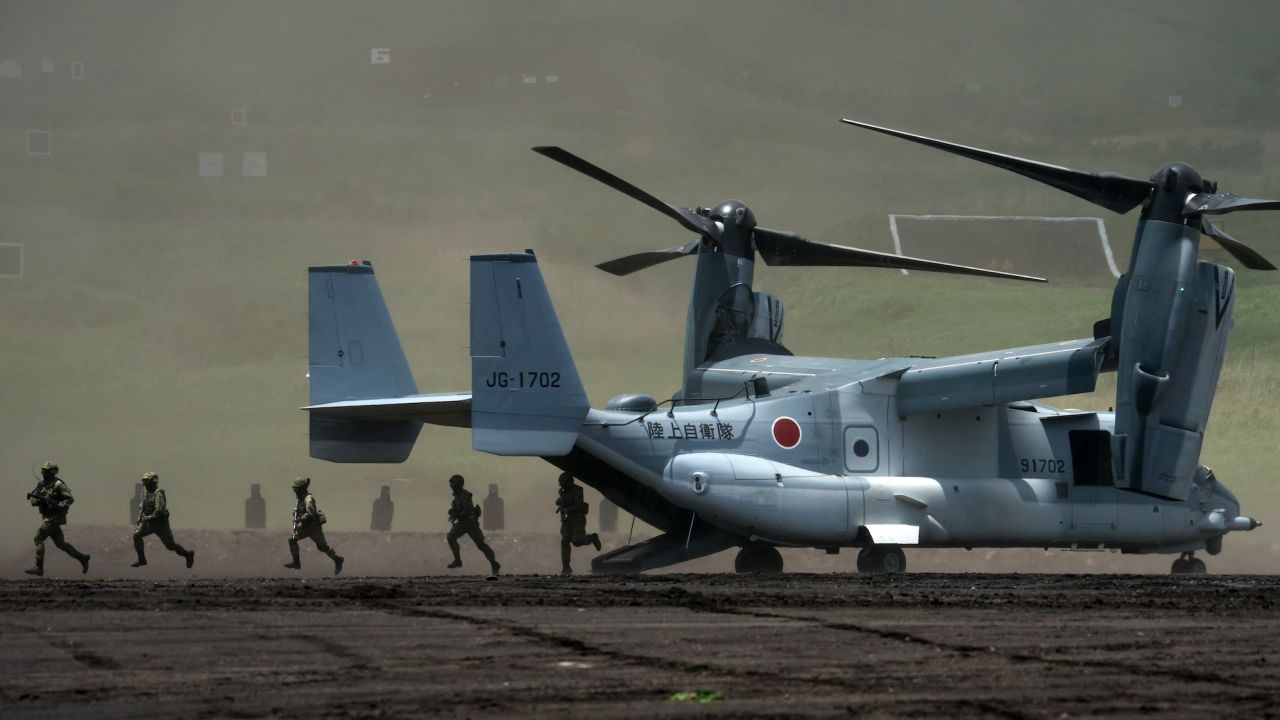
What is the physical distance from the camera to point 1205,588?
20.3 metres

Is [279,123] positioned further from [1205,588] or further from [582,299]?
[1205,588]

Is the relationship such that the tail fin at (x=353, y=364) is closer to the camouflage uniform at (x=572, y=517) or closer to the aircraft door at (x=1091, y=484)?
the camouflage uniform at (x=572, y=517)

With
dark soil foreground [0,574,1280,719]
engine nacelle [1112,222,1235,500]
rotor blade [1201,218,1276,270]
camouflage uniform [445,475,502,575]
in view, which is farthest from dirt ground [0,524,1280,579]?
dark soil foreground [0,574,1280,719]

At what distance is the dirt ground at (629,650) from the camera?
1008 cm

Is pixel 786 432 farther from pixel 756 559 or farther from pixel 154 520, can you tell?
pixel 154 520

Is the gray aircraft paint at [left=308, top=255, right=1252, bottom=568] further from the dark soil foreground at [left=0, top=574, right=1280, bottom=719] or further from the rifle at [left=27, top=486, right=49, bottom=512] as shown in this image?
the rifle at [left=27, top=486, right=49, bottom=512]

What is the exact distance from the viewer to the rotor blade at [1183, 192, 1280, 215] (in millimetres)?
22172

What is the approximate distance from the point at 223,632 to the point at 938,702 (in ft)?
21.4

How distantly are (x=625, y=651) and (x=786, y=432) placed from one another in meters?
12.0

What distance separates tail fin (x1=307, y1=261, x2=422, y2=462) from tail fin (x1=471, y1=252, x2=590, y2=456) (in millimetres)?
4084

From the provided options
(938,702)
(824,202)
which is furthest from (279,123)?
(938,702)

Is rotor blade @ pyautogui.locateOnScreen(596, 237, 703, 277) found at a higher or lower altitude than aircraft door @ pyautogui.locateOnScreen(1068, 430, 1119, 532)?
higher

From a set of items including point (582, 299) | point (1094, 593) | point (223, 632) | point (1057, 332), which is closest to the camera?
point (223, 632)

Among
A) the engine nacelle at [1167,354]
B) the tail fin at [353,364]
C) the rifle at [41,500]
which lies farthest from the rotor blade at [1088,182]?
the rifle at [41,500]
